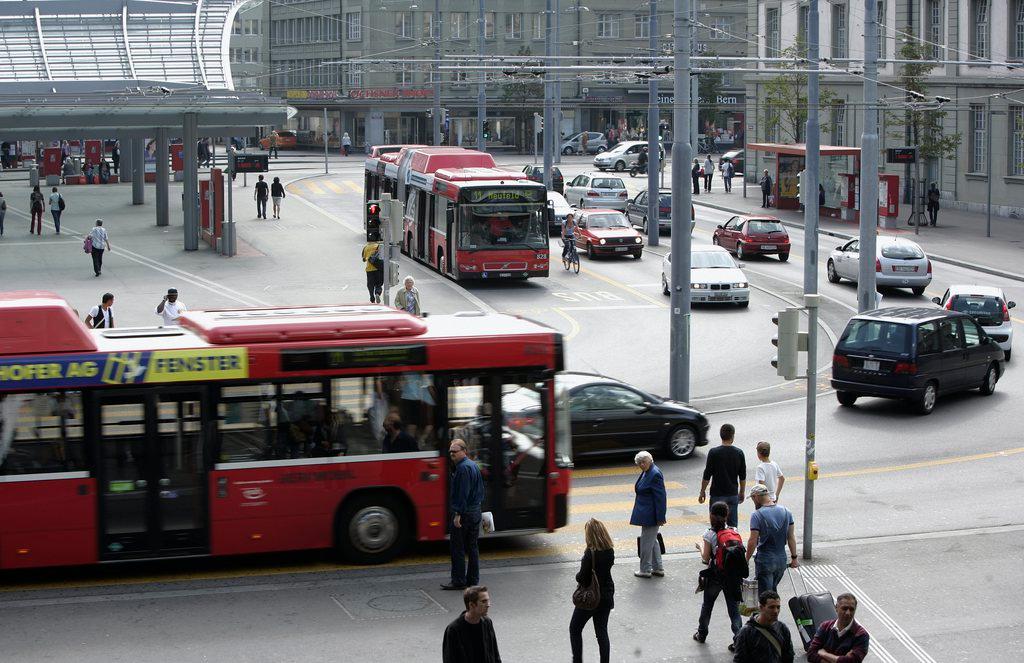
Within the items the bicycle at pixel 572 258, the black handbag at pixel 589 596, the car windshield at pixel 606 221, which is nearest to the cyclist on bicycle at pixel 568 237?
the bicycle at pixel 572 258

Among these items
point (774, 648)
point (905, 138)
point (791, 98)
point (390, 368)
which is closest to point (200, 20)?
point (791, 98)

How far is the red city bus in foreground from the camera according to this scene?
13.7 meters

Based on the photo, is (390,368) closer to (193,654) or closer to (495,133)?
(193,654)

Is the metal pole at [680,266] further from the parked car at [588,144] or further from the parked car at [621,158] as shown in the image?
the parked car at [588,144]

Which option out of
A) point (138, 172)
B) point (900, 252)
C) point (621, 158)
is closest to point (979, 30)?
point (900, 252)

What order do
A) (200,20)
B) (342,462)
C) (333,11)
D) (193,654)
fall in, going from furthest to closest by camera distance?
(333,11), (200,20), (342,462), (193,654)

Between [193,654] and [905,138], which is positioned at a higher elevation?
[905,138]

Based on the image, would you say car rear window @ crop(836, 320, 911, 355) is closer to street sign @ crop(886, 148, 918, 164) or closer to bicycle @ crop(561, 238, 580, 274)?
bicycle @ crop(561, 238, 580, 274)

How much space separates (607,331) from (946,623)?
18752 mm

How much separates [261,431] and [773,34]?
62035 millimetres

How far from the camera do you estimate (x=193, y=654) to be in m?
12.0

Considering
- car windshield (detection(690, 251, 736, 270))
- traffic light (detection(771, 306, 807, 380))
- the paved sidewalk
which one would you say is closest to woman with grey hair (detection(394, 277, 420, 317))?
car windshield (detection(690, 251, 736, 270))

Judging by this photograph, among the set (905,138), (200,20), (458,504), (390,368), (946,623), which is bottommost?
(946,623)

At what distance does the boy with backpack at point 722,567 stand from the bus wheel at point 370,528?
3.66 metres
